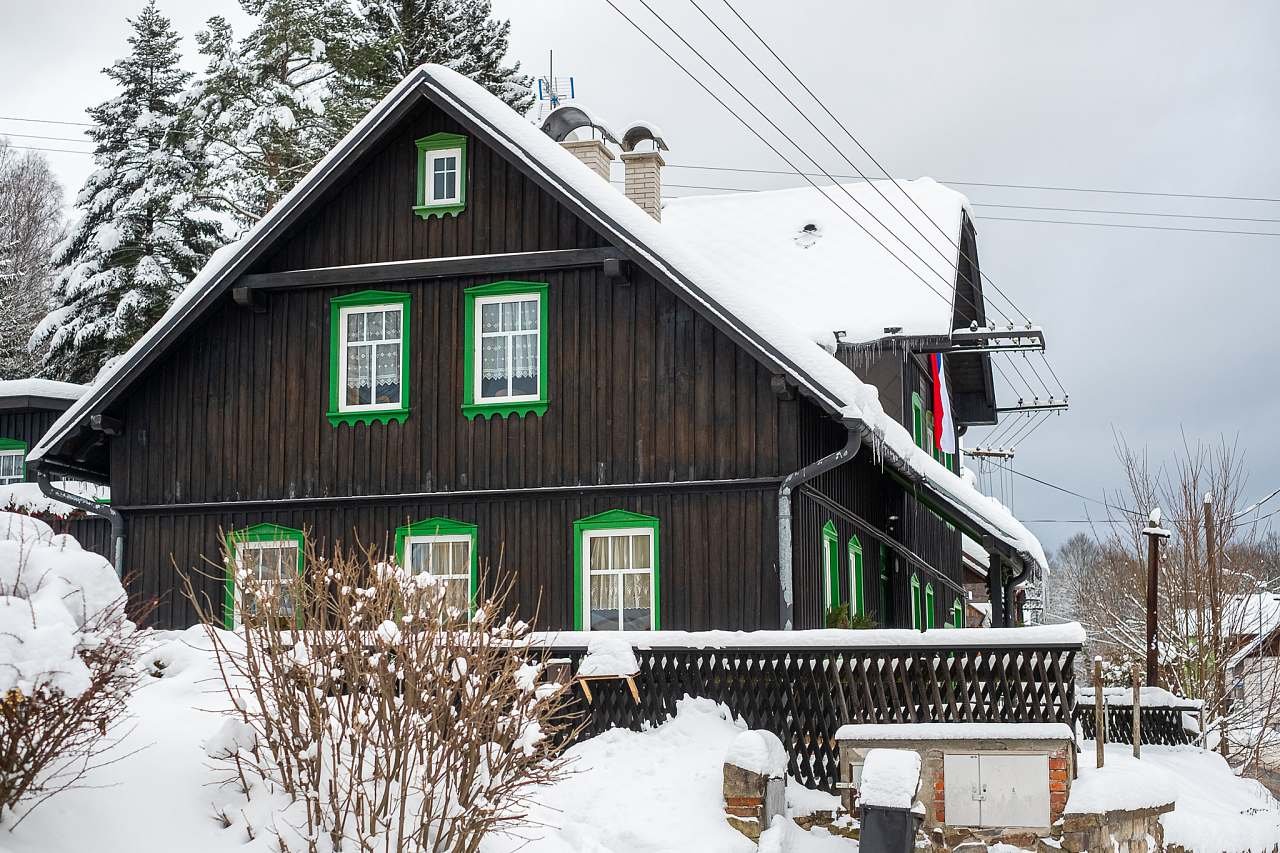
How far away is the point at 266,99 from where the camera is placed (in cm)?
3988

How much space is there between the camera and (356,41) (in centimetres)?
4003

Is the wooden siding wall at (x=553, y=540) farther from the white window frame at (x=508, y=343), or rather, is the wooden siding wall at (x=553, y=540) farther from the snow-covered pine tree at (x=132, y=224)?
the snow-covered pine tree at (x=132, y=224)

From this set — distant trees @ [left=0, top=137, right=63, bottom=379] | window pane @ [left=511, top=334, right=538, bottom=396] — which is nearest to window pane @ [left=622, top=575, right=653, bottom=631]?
window pane @ [left=511, top=334, right=538, bottom=396]

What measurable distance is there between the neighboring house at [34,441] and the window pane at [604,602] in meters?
11.9

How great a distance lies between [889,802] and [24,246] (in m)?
45.5

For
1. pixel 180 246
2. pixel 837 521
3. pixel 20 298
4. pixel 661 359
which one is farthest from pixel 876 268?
pixel 20 298

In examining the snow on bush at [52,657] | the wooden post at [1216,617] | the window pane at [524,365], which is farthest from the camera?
the wooden post at [1216,617]

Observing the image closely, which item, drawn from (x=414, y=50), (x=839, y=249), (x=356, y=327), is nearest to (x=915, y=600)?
(x=839, y=249)

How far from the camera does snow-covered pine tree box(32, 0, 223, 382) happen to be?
3647 cm

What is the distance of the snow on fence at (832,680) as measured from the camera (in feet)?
42.6

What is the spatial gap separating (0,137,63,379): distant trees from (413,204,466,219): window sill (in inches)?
911

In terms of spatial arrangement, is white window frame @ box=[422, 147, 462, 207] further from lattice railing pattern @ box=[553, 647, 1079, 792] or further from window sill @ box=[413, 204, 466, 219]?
lattice railing pattern @ box=[553, 647, 1079, 792]

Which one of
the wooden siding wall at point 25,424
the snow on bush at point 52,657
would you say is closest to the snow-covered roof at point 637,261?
the snow on bush at point 52,657

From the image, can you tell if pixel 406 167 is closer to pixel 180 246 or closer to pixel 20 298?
pixel 180 246
